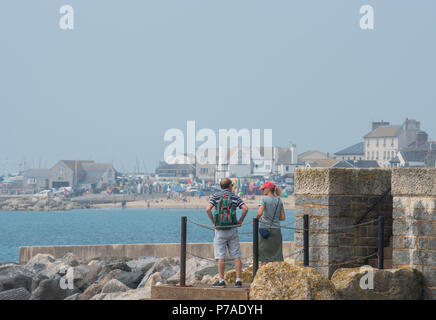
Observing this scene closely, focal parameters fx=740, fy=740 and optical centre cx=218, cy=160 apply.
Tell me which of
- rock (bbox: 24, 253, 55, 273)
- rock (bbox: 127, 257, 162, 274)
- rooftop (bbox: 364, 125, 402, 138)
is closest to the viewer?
rock (bbox: 127, 257, 162, 274)

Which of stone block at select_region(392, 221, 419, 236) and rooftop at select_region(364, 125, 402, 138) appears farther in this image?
rooftop at select_region(364, 125, 402, 138)

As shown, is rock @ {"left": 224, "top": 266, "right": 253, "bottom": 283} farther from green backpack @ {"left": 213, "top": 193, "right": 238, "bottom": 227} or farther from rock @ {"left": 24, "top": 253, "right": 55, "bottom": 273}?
rock @ {"left": 24, "top": 253, "right": 55, "bottom": 273}

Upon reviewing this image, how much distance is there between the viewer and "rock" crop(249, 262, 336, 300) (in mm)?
8508

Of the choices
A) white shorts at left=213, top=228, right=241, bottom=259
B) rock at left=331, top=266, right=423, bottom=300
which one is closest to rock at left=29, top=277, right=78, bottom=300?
white shorts at left=213, top=228, right=241, bottom=259

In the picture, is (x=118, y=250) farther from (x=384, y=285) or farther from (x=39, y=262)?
(x=384, y=285)

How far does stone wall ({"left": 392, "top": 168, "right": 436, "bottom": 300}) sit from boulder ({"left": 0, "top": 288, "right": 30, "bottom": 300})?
9.08 meters

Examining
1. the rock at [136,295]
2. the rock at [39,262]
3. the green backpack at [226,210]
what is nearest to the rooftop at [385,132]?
the rock at [39,262]

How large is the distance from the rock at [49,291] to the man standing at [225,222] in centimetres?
758

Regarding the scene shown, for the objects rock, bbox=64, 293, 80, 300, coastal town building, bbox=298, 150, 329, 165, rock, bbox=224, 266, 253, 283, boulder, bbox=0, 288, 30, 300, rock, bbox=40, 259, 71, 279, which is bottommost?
rock, bbox=64, 293, 80, 300

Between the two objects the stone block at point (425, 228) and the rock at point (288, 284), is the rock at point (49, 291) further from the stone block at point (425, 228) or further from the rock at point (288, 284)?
Answer: the stone block at point (425, 228)

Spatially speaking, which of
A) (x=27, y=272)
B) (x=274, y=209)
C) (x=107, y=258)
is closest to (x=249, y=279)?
(x=274, y=209)
